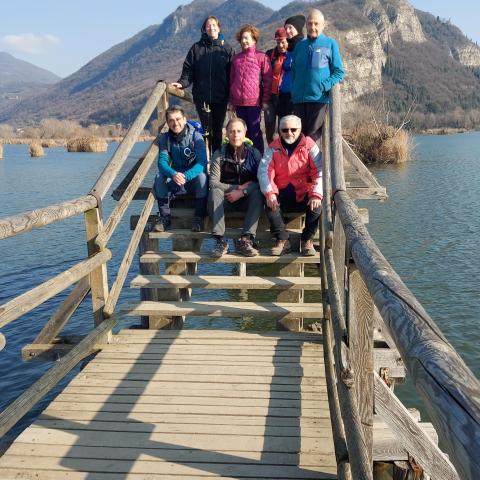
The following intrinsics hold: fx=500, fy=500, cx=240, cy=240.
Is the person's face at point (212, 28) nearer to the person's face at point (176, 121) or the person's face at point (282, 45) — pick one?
the person's face at point (282, 45)

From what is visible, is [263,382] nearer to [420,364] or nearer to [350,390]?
[350,390]

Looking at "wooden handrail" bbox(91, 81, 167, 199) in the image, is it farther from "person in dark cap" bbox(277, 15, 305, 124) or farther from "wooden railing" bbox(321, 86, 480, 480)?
"wooden railing" bbox(321, 86, 480, 480)

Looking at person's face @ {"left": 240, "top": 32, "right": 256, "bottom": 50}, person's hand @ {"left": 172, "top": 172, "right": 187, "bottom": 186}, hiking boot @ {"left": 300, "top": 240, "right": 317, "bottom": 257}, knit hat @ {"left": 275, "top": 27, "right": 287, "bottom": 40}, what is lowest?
hiking boot @ {"left": 300, "top": 240, "right": 317, "bottom": 257}

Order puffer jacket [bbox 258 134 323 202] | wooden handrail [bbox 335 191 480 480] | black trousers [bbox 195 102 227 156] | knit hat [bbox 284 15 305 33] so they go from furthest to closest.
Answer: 1. black trousers [bbox 195 102 227 156]
2. knit hat [bbox 284 15 305 33]
3. puffer jacket [bbox 258 134 323 202]
4. wooden handrail [bbox 335 191 480 480]

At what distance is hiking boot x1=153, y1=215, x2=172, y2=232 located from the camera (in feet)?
18.8

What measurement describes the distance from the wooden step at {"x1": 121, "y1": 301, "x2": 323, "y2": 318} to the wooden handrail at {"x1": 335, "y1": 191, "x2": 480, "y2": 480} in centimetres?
292

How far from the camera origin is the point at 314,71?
5.55 m

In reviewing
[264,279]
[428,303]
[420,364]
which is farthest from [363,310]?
[428,303]

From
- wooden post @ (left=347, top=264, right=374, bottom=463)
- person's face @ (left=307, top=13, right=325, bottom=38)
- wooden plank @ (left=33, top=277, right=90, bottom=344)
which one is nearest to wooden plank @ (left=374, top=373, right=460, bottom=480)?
wooden post @ (left=347, top=264, right=374, bottom=463)

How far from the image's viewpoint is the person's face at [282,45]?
6316 mm

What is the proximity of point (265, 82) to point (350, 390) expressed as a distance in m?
4.65

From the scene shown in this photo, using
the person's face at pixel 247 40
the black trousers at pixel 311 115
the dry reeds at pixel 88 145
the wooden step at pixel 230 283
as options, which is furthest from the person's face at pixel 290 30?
the dry reeds at pixel 88 145

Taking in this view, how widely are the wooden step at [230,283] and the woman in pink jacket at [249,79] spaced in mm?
2371

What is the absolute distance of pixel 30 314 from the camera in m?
9.66
